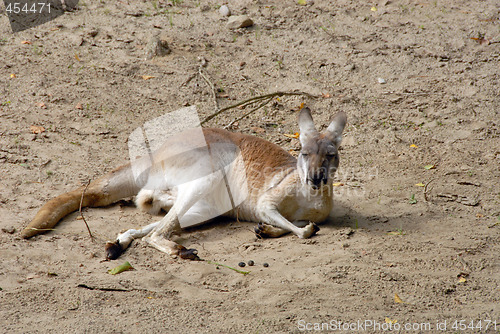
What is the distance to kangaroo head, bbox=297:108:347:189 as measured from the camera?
4596 mm

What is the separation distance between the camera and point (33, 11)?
331 inches

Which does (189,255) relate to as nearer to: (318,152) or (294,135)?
(318,152)

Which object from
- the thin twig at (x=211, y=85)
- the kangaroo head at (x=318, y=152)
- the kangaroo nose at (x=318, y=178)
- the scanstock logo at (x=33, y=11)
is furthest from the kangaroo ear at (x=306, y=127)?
the scanstock logo at (x=33, y=11)

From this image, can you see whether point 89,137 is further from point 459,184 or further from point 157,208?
point 459,184

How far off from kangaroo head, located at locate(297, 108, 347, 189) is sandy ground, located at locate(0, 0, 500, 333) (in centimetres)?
56

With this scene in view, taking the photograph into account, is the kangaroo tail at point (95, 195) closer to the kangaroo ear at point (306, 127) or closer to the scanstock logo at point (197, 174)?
the scanstock logo at point (197, 174)

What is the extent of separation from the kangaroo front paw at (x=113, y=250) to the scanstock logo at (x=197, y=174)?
0.67m

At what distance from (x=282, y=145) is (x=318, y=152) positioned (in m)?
1.88

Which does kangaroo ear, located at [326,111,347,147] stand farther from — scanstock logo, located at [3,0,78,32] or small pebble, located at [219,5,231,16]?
scanstock logo, located at [3,0,78,32]

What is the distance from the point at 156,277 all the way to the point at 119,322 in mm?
654

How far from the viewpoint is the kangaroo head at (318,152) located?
4596 millimetres

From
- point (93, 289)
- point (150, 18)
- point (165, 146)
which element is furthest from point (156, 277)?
point (150, 18)

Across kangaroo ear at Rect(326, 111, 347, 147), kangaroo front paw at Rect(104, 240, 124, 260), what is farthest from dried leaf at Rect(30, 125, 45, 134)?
kangaroo ear at Rect(326, 111, 347, 147)

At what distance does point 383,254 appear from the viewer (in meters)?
4.33
